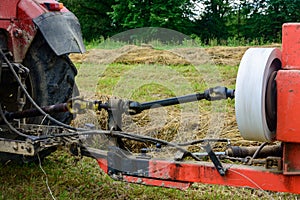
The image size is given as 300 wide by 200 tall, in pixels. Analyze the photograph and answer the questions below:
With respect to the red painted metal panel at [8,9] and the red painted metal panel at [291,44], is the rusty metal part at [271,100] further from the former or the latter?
the red painted metal panel at [8,9]

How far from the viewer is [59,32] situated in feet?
11.1

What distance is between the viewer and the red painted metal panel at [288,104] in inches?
93.3

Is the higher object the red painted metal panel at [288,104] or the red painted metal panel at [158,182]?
the red painted metal panel at [288,104]

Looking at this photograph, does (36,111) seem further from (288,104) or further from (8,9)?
(288,104)

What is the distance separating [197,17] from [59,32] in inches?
841

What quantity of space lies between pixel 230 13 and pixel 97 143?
73.1ft

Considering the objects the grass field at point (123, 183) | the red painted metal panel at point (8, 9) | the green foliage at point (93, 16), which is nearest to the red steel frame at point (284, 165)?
the grass field at point (123, 183)

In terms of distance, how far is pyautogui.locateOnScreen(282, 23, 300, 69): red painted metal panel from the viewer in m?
2.42

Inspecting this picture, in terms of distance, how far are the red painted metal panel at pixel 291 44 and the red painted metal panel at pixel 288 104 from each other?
0.07 metres

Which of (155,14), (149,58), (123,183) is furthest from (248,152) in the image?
(155,14)

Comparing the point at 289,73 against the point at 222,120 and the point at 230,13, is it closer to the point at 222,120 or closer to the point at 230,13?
the point at 222,120

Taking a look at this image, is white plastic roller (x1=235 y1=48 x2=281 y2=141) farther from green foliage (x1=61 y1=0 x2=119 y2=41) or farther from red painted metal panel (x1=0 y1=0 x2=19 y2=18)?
green foliage (x1=61 y1=0 x2=119 y2=41)

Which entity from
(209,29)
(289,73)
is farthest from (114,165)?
(209,29)

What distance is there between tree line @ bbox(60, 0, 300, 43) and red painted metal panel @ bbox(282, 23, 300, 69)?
1800cm
